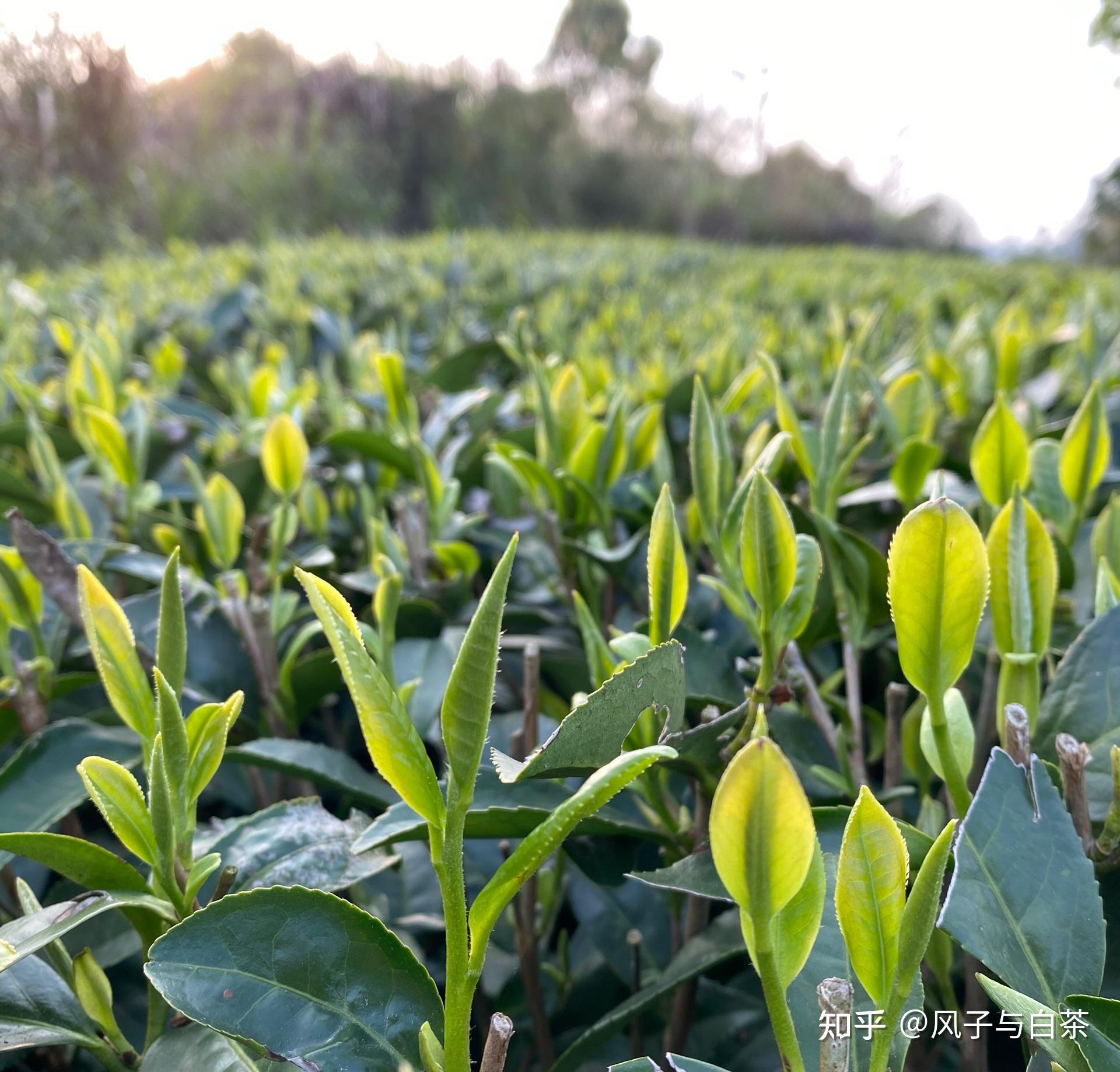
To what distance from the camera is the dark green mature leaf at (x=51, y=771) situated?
751mm

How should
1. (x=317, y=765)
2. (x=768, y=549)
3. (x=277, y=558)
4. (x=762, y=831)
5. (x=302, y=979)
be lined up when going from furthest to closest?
(x=277, y=558), (x=317, y=765), (x=768, y=549), (x=302, y=979), (x=762, y=831)

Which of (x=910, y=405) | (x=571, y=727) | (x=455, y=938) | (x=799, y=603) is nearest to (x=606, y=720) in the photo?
(x=571, y=727)

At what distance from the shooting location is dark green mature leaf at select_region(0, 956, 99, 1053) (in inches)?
22.0

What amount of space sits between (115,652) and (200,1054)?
0.26 metres

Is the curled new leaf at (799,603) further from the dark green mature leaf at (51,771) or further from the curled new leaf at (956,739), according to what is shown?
the dark green mature leaf at (51,771)

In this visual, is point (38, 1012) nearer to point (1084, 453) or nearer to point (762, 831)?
point (762, 831)

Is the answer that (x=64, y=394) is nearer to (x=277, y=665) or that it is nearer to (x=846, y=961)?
(x=277, y=665)

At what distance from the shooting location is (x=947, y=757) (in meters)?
0.59

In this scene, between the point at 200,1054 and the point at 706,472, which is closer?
the point at 200,1054

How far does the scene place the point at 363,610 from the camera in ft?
3.50

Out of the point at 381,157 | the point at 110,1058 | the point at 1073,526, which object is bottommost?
the point at 110,1058

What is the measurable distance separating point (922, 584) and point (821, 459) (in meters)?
0.37

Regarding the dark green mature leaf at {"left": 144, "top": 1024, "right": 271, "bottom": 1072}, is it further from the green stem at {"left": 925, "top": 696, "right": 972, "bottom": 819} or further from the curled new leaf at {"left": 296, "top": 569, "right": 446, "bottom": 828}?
the green stem at {"left": 925, "top": 696, "right": 972, "bottom": 819}

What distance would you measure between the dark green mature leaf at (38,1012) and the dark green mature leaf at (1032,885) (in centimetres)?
57
